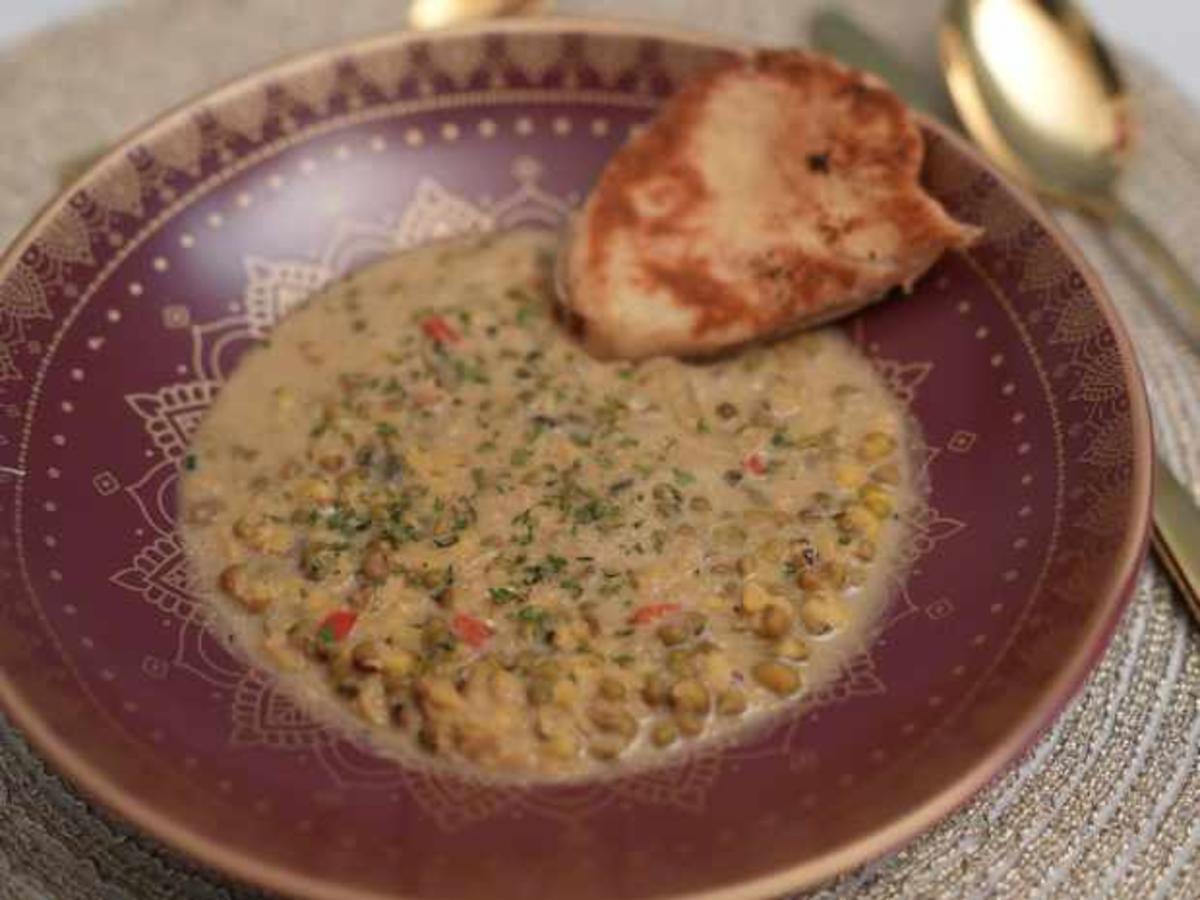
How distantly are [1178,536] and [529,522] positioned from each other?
4.47 ft

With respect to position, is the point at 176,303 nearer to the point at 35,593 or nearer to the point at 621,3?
the point at 35,593

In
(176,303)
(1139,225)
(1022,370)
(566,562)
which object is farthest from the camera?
(1139,225)

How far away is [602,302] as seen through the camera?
3.26 meters

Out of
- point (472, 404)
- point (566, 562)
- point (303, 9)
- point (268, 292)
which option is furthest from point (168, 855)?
point (303, 9)

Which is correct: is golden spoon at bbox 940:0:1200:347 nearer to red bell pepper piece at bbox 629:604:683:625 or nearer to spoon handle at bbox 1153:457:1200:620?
spoon handle at bbox 1153:457:1200:620

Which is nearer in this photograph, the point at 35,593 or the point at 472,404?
the point at 35,593

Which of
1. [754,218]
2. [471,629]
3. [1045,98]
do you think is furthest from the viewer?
[1045,98]

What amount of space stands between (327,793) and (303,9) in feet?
9.57

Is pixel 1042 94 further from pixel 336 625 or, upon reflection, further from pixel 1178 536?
pixel 336 625

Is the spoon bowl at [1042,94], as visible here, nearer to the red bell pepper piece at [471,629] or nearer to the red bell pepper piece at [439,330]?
the red bell pepper piece at [439,330]

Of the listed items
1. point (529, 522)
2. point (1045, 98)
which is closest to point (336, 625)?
point (529, 522)

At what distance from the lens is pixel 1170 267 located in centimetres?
379

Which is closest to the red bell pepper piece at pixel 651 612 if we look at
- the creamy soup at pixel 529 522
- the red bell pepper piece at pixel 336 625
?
the creamy soup at pixel 529 522

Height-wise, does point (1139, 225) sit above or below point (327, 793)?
below
